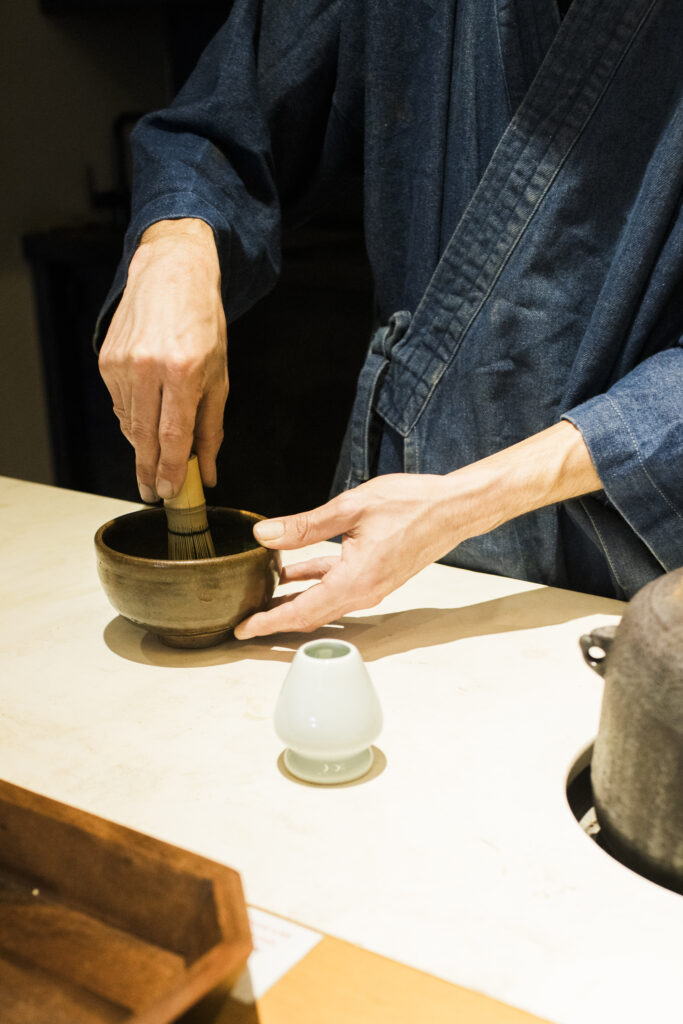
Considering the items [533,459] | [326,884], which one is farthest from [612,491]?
[326,884]

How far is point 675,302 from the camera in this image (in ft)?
4.01

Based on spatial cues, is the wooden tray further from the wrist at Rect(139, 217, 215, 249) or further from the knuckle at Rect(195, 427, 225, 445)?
the wrist at Rect(139, 217, 215, 249)

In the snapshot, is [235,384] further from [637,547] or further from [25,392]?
[637,547]

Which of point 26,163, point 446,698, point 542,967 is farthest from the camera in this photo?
point 26,163

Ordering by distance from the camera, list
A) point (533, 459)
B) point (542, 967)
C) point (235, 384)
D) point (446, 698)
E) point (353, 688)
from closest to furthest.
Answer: point (542, 967), point (353, 688), point (446, 698), point (533, 459), point (235, 384)

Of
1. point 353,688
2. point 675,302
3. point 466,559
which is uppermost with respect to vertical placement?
point 675,302

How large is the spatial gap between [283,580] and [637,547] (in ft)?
1.32

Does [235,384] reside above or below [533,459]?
below

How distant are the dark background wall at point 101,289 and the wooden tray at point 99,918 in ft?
6.82

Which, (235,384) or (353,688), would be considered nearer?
(353,688)

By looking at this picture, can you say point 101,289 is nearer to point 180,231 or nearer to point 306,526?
point 180,231

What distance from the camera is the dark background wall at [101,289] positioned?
274 cm

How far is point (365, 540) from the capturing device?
3.34ft

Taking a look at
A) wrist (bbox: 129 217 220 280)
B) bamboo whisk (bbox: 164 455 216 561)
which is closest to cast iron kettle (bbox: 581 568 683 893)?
bamboo whisk (bbox: 164 455 216 561)
